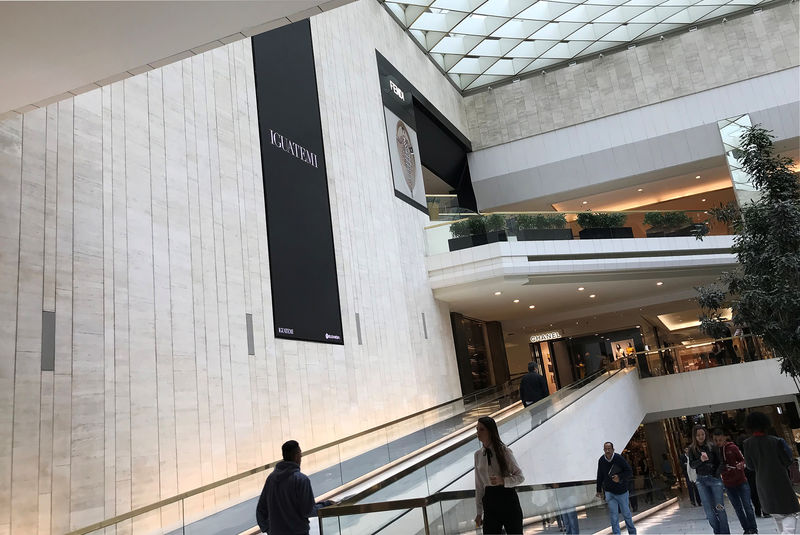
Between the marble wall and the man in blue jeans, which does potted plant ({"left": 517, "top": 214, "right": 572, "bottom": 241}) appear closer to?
the marble wall

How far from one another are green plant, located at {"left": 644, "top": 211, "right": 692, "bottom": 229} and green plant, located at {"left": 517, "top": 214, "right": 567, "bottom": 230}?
3.09 metres

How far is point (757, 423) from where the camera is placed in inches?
238

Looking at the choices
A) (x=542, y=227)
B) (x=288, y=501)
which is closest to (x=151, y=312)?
(x=288, y=501)

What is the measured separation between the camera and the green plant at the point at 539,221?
19.3 m

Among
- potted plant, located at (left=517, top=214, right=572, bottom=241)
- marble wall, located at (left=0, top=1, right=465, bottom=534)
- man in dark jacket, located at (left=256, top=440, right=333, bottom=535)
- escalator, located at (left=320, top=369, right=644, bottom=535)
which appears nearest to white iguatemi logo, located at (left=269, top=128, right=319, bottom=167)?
marble wall, located at (left=0, top=1, right=465, bottom=534)

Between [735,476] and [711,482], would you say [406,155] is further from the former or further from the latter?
[735,476]

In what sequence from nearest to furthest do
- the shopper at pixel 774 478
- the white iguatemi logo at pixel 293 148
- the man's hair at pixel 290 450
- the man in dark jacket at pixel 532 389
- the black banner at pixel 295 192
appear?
the man's hair at pixel 290 450, the shopper at pixel 774 478, the black banner at pixel 295 192, the man in dark jacket at pixel 532 389, the white iguatemi logo at pixel 293 148

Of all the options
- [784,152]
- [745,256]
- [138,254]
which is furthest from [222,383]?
[784,152]

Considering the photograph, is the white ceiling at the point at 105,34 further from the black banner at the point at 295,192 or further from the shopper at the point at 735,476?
the shopper at the point at 735,476

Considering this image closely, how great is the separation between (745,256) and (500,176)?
16.0 m

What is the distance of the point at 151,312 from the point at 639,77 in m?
A: 22.8

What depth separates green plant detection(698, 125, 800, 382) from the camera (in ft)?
35.4

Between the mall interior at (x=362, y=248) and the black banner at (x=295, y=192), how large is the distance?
74mm

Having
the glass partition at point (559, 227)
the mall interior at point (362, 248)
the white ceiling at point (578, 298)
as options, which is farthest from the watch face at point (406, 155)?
the white ceiling at point (578, 298)
